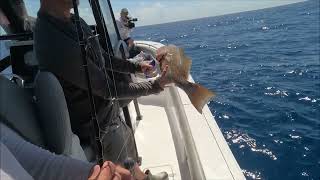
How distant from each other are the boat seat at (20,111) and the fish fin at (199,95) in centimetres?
121

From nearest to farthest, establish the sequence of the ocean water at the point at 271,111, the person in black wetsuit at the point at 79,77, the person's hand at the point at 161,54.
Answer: the person in black wetsuit at the point at 79,77 < the person's hand at the point at 161,54 < the ocean water at the point at 271,111

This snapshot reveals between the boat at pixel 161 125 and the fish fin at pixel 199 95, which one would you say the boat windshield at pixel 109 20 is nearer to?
the boat at pixel 161 125

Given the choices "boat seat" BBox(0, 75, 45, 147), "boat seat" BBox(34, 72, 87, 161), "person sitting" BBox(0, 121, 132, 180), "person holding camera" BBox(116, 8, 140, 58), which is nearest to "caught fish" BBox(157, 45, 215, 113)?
"boat seat" BBox(34, 72, 87, 161)

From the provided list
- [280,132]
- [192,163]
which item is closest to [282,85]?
[280,132]

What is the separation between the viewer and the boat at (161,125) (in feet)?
10.3

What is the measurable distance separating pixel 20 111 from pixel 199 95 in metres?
1.38

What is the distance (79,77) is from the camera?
9.23 feet

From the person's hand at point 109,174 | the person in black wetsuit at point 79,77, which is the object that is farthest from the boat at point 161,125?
the person's hand at point 109,174

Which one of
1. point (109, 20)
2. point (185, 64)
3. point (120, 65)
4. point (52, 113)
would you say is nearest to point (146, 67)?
point (120, 65)

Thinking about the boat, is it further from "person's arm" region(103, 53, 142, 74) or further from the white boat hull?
"person's arm" region(103, 53, 142, 74)

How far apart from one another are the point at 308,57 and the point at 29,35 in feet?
47.3

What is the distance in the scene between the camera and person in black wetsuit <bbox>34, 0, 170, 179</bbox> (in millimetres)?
2730

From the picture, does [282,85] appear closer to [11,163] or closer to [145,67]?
[145,67]

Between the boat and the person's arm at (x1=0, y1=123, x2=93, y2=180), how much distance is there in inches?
23.2
